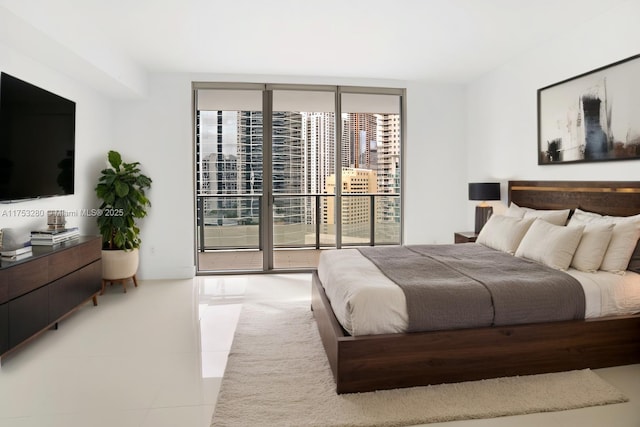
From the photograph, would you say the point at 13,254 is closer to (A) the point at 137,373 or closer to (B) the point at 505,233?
(A) the point at 137,373

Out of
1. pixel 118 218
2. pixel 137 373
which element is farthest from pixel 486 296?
pixel 118 218

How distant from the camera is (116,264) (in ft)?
15.2

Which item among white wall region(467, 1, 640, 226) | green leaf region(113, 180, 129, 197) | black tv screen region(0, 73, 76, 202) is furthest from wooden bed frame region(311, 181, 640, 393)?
green leaf region(113, 180, 129, 197)

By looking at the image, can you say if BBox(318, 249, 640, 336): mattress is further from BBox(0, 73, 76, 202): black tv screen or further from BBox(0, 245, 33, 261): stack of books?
BBox(0, 73, 76, 202): black tv screen

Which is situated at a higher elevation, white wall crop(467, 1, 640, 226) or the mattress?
white wall crop(467, 1, 640, 226)

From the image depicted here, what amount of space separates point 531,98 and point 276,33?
2.89 m

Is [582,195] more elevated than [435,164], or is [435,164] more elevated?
[435,164]

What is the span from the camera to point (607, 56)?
3488mm

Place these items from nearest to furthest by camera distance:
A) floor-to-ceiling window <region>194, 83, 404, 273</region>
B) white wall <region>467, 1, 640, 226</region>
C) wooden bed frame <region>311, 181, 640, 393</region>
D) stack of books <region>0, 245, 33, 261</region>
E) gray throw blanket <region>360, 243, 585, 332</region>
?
wooden bed frame <region>311, 181, 640, 393</region> → gray throw blanket <region>360, 243, 585, 332</region> → stack of books <region>0, 245, 33, 261</region> → white wall <region>467, 1, 640, 226</region> → floor-to-ceiling window <region>194, 83, 404, 273</region>

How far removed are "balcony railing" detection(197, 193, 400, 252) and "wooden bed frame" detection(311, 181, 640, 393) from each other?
10.2 ft

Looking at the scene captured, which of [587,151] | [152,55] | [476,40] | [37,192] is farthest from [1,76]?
[587,151]

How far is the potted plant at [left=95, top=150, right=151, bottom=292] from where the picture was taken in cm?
463

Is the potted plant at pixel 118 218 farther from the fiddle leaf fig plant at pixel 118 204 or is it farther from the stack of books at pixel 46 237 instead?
the stack of books at pixel 46 237

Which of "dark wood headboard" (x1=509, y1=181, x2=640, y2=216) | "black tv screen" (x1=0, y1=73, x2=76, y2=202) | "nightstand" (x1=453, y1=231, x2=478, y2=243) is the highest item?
"black tv screen" (x1=0, y1=73, x2=76, y2=202)
